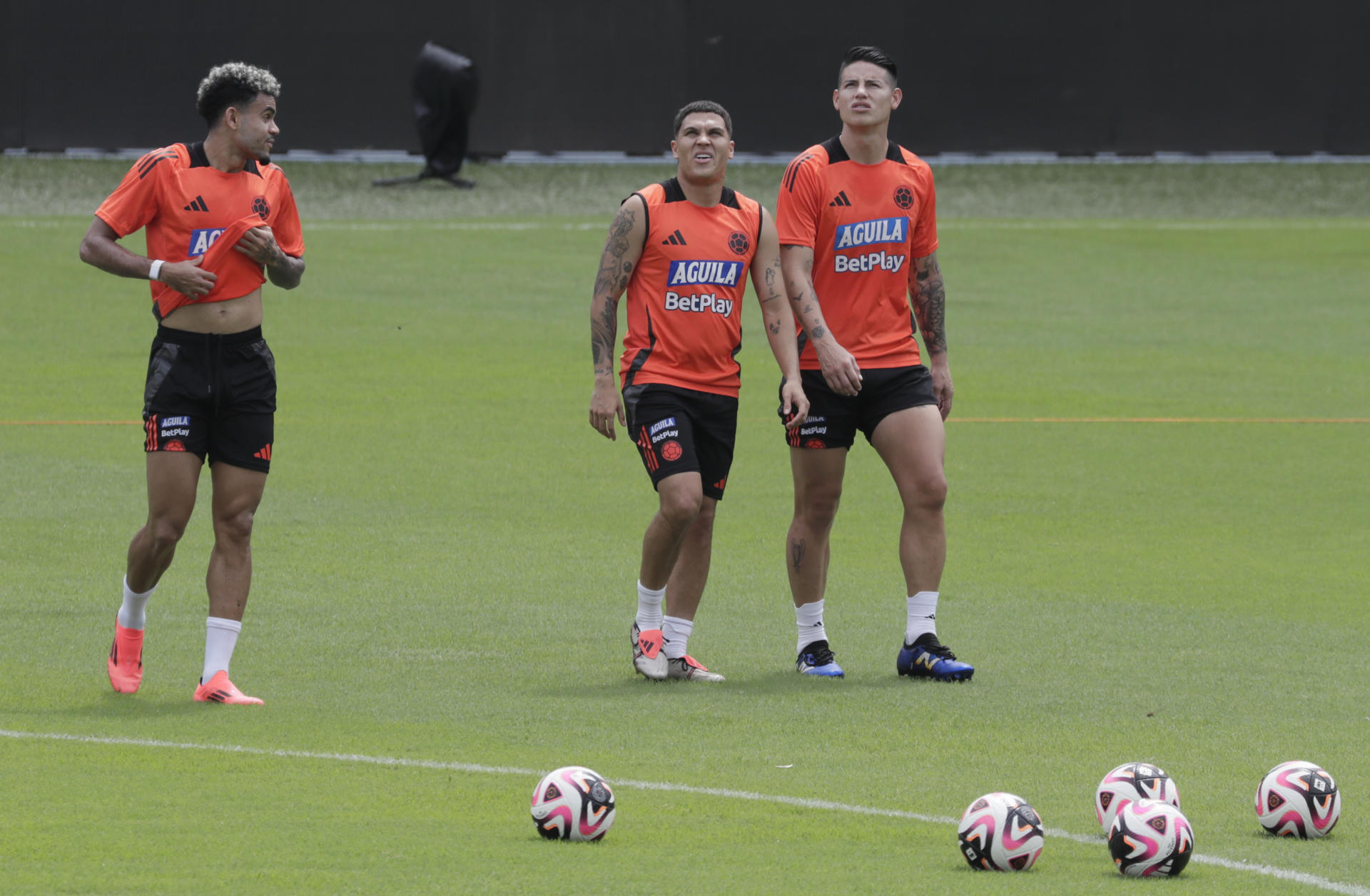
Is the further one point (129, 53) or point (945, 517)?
point (129, 53)

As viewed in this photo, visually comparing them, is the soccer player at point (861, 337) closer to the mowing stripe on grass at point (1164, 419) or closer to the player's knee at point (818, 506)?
the player's knee at point (818, 506)

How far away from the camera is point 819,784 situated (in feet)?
22.2

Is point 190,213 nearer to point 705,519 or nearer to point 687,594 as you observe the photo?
point 705,519

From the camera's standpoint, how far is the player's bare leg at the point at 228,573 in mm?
8023

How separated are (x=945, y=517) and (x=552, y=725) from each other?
5980 mm

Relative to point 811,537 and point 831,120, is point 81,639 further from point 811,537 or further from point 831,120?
point 831,120

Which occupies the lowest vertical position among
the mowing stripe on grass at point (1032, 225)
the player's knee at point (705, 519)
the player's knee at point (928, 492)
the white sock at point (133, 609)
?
the white sock at point (133, 609)

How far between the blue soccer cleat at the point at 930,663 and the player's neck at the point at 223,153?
3454 mm

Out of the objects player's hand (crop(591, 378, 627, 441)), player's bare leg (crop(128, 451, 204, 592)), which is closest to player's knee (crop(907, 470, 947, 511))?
player's hand (crop(591, 378, 627, 441))

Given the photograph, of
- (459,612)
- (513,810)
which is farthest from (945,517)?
(513,810)

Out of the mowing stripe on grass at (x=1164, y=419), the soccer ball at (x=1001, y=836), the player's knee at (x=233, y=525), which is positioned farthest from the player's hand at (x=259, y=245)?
the mowing stripe on grass at (x=1164, y=419)

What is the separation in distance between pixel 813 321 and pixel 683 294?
1.87 ft

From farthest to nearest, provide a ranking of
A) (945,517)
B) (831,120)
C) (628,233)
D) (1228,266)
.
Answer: (831,120)
(1228,266)
(945,517)
(628,233)

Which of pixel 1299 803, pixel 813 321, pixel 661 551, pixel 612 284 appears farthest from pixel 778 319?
pixel 1299 803
